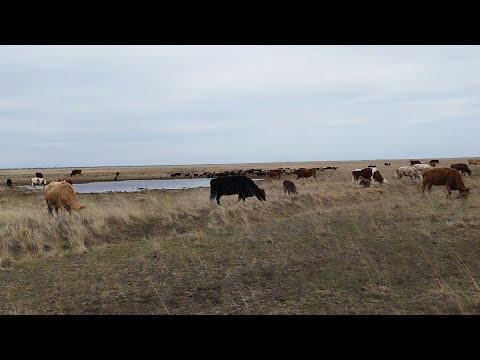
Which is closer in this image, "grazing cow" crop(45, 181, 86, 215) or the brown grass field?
the brown grass field

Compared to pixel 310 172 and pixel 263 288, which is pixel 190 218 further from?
pixel 310 172

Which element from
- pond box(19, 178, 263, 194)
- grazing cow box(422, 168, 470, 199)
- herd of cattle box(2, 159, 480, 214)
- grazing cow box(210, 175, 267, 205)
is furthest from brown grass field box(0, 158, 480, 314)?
pond box(19, 178, 263, 194)

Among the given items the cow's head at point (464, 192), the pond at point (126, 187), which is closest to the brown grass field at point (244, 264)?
the cow's head at point (464, 192)

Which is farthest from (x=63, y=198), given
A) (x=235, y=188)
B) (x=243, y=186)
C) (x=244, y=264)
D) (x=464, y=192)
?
(x=464, y=192)

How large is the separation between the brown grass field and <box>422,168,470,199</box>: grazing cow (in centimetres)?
372

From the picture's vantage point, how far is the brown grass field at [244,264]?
488 centimetres

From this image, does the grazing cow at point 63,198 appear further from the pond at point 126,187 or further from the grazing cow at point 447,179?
the pond at point 126,187

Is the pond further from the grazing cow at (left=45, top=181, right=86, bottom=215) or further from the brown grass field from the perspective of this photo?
the brown grass field

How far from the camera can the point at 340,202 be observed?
611 inches

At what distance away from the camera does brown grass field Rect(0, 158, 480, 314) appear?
488 cm

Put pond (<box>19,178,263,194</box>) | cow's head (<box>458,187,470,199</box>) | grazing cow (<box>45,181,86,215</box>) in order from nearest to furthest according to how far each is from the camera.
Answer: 1. grazing cow (<box>45,181,86,215</box>)
2. cow's head (<box>458,187,470,199</box>)
3. pond (<box>19,178,263,194</box>)

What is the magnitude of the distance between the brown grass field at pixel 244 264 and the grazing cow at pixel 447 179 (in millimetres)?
3716
